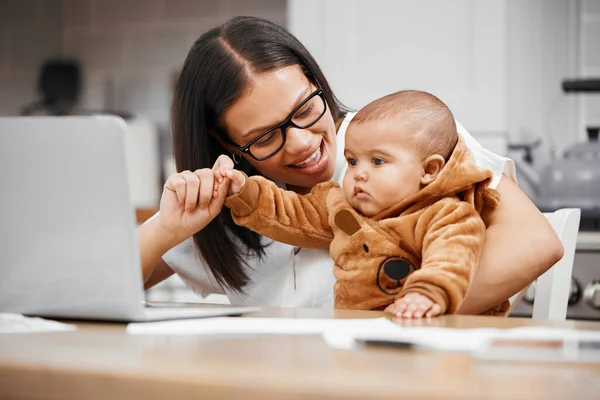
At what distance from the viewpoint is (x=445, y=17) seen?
2.33 m

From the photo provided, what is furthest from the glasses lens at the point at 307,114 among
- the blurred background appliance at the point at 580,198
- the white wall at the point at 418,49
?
the white wall at the point at 418,49

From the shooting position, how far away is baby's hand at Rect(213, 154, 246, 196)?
1076 millimetres

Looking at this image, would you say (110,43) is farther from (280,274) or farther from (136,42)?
(280,274)

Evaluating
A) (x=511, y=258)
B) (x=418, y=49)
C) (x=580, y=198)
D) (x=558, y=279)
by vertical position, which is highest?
(x=418, y=49)

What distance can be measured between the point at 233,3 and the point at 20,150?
2.68 metres

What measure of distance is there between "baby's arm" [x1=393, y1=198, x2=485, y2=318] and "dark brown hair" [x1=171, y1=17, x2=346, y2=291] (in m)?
0.43

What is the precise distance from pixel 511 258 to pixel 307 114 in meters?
0.42

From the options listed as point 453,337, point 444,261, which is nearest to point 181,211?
point 444,261

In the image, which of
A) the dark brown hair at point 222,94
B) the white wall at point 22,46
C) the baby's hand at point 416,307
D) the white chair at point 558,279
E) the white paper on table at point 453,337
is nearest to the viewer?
the white paper on table at point 453,337

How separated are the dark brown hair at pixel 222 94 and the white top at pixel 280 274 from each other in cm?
3

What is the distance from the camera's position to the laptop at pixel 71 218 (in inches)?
25.8

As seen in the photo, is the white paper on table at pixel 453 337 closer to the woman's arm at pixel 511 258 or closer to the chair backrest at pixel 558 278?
the woman's arm at pixel 511 258

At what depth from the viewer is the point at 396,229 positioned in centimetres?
101

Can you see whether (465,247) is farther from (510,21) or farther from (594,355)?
(510,21)
